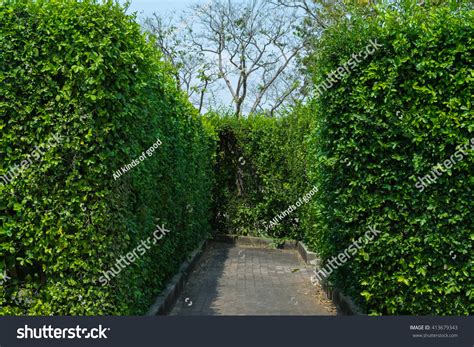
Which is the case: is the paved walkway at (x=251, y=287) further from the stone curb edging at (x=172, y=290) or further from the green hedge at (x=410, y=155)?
the green hedge at (x=410, y=155)

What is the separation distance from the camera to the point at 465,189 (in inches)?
242

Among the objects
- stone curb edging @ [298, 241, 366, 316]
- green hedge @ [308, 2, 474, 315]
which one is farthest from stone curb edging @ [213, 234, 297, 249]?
green hedge @ [308, 2, 474, 315]

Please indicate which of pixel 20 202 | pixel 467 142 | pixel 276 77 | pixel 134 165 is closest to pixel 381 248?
pixel 467 142

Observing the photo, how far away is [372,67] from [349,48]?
1.81ft

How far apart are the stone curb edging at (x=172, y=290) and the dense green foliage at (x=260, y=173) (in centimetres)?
403

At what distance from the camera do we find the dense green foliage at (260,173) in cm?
1523

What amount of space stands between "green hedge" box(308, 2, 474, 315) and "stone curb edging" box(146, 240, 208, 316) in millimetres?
2829

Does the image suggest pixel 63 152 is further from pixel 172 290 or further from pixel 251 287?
pixel 251 287

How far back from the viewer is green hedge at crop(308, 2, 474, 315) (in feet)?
20.0

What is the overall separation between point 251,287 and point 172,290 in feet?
7.09

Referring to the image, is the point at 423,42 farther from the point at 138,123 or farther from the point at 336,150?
the point at 138,123

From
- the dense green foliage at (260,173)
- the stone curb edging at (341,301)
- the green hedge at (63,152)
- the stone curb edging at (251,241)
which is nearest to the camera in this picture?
the green hedge at (63,152)

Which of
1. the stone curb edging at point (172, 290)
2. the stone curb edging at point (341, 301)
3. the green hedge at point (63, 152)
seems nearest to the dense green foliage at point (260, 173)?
the stone curb edging at point (172, 290)

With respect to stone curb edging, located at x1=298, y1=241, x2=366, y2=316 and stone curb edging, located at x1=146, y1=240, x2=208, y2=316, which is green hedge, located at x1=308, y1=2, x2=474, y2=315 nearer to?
stone curb edging, located at x1=298, y1=241, x2=366, y2=316
